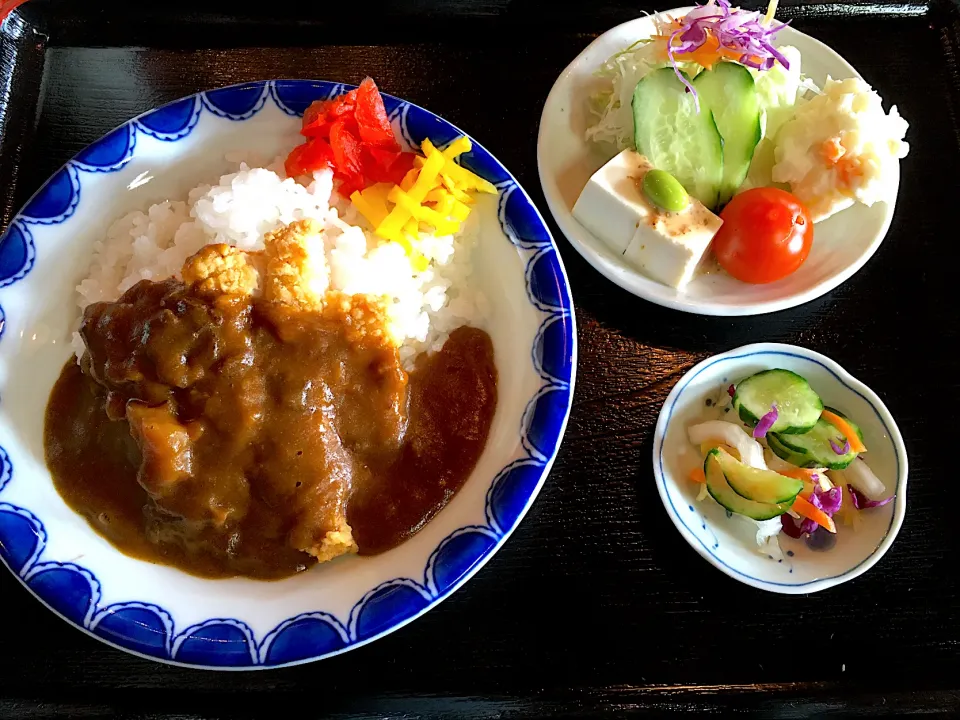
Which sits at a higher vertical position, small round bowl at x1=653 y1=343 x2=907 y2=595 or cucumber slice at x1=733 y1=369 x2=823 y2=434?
cucumber slice at x1=733 y1=369 x2=823 y2=434

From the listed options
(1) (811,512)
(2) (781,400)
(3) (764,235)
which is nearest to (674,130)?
(3) (764,235)

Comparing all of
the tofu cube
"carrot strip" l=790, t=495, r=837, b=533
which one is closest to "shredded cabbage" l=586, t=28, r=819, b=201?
the tofu cube

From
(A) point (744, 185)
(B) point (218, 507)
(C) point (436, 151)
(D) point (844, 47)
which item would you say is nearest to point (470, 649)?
(B) point (218, 507)

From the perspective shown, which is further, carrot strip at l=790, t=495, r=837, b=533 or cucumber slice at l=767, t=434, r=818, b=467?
cucumber slice at l=767, t=434, r=818, b=467

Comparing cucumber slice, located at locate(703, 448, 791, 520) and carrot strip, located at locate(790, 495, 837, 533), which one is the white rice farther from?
carrot strip, located at locate(790, 495, 837, 533)

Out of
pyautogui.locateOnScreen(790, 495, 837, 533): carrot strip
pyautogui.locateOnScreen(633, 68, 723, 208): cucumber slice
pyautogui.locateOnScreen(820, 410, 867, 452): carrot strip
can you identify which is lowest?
pyautogui.locateOnScreen(790, 495, 837, 533): carrot strip

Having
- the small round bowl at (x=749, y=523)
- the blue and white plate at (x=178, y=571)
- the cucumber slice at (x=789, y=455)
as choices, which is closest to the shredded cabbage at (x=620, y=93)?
the blue and white plate at (x=178, y=571)
